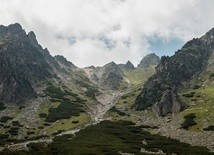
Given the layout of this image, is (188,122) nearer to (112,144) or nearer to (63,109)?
(112,144)

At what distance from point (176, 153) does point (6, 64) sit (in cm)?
12509

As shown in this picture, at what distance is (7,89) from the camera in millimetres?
169750

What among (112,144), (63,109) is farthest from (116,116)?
(112,144)

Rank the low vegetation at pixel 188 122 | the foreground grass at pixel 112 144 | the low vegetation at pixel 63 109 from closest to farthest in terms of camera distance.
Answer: the foreground grass at pixel 112 144, the low vegetation at pixel 188 122, the low vegetation at pixel 63 109

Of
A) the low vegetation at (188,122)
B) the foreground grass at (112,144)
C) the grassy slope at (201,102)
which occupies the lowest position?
the foreground grass at (112,144)

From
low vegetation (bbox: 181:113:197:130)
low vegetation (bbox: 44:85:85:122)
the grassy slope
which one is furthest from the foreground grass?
low vegetation (bbox: 44:85:85:122)

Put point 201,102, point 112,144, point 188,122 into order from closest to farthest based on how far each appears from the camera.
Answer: point 112,144 < point 188,122 < point 201,102

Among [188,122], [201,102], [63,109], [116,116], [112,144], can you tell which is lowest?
[112,144]

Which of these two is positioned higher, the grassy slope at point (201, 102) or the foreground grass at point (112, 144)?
the grassy slope at point (201, 102)

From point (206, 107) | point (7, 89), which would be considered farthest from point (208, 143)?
point (7, 89)

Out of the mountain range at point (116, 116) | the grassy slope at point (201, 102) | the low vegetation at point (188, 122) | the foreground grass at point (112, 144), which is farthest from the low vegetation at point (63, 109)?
the low vegetation at point (188, 122)

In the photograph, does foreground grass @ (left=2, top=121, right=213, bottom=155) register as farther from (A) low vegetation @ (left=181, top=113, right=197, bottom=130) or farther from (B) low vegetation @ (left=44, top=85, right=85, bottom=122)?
(B) low vegetation @ (left=44, top=85, right=85, bottom=122)

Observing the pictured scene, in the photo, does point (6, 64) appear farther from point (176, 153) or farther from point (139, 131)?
point (176, 153)

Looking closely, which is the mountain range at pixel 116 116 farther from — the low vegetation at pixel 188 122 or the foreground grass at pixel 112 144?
the low vegetation at pixel 188 122
